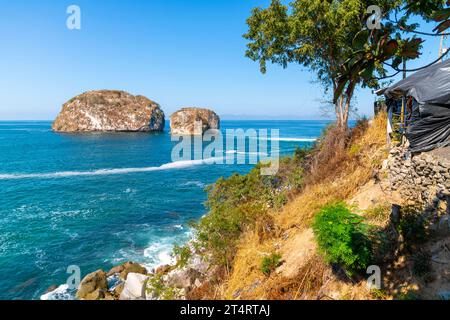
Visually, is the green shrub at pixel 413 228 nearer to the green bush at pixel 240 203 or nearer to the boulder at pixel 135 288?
the green bush at pixel 240 203

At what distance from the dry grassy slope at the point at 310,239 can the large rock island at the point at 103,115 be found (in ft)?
372

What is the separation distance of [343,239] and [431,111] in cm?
503

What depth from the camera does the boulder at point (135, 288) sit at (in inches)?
457

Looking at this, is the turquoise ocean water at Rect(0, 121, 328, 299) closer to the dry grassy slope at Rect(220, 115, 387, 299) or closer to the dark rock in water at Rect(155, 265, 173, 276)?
the dark rock in water at Rect(155, 265, 173, 276)

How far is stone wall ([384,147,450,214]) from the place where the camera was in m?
6.48

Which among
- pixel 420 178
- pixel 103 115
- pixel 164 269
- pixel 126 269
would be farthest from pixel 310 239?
pixel 103 115

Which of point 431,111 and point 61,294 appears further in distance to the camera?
point 61,294


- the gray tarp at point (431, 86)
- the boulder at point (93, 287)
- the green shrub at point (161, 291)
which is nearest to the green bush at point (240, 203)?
the green shrub at point (161, 291)

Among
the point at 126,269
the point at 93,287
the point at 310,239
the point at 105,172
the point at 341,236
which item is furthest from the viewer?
the point at 105,172

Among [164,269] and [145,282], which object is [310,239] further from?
[164,269]

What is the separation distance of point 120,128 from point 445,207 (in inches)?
4809

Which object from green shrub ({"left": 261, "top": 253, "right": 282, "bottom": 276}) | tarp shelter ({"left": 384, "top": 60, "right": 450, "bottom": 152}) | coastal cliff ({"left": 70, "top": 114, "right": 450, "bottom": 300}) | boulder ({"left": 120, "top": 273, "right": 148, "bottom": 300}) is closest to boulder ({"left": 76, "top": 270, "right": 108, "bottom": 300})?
coastal cliff ({"left": 70, "top": 114, "right": 450, "bottom": 300})

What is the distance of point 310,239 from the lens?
7238 mm
